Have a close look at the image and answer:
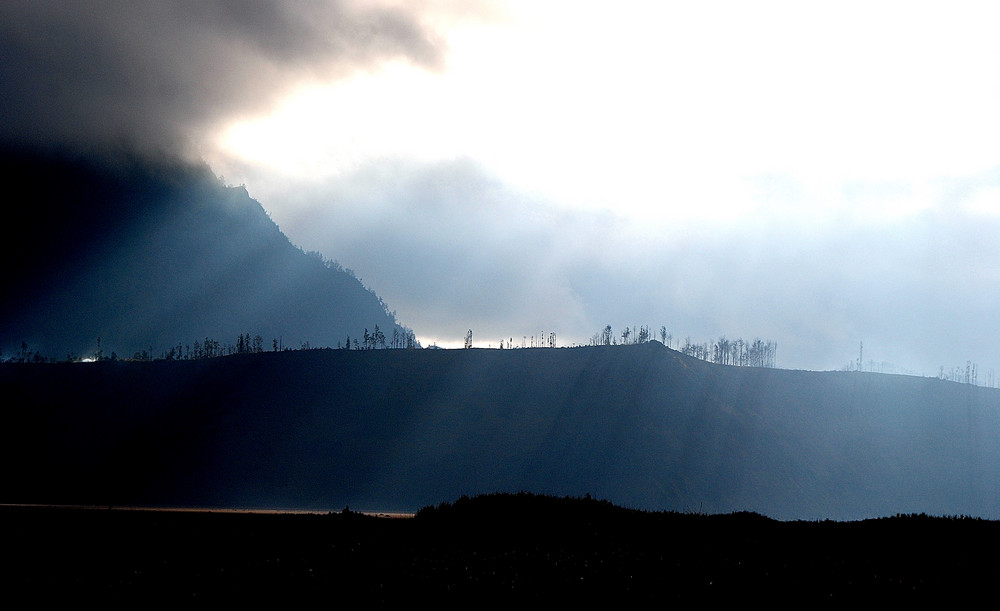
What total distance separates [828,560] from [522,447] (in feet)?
348

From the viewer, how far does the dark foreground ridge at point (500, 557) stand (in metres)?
20.6

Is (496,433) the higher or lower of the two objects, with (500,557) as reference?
higher

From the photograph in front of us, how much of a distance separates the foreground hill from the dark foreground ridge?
82.2 metres

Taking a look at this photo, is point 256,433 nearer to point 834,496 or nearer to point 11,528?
point 834,496

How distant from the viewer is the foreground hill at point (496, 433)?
12219cm

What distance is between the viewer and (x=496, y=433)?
134 metres

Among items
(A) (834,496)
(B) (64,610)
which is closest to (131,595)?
(B) (64,610)

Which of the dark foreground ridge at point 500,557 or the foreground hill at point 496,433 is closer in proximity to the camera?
the dark foreground ridge at point 500,557

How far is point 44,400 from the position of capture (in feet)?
544

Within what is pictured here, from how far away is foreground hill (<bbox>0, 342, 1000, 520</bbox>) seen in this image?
122 m

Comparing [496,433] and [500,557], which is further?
[496,433]

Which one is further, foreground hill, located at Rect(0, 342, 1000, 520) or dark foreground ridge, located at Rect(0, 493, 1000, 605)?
foreground hill, located at Rect(0, 342, 1000, 520)

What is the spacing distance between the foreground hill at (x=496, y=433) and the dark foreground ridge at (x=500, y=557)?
82186 millimetres

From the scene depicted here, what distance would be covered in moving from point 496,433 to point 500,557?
110m
